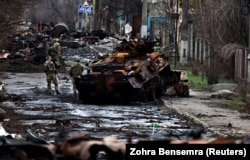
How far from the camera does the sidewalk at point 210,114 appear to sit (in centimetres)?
1861

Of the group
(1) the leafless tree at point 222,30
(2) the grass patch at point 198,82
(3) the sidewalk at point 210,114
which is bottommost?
(2) the grass patch at point 198,82

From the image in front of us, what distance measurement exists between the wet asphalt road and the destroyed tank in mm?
557

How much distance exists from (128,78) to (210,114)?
4671 millimetres

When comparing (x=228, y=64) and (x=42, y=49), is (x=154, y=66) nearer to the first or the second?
(x=228, y=64)

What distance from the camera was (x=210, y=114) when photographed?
74.3ft

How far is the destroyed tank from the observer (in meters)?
26.4

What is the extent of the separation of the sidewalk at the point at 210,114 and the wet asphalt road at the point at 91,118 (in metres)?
0.36

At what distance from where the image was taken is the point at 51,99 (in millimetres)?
27828

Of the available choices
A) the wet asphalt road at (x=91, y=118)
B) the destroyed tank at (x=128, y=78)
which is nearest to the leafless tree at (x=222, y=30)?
the destroyed tank at (x=128, y=78)

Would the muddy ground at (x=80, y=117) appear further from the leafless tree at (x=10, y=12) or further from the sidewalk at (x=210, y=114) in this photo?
the leafless tree at (x=10, y=12)

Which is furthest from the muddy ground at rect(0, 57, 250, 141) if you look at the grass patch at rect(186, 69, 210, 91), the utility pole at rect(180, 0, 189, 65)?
the utility pole at rect(180, 0, 189, 65)

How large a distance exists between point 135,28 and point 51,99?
55333mm

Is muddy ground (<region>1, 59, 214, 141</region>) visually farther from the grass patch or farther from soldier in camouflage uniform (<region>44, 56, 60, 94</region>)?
the grass patch

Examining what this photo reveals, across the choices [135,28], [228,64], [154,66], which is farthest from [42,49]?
[135,28]
